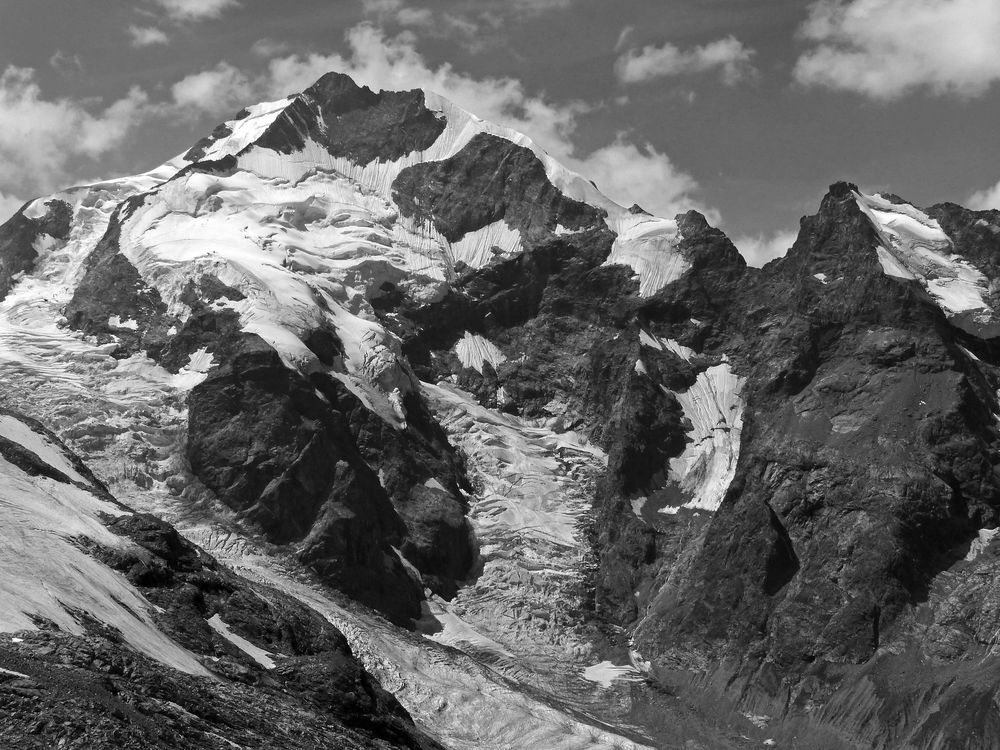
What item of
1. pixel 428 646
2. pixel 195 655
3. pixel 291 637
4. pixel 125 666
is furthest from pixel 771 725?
pixel 125 666

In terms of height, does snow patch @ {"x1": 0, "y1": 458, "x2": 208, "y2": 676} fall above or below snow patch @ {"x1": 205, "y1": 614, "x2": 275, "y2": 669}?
above

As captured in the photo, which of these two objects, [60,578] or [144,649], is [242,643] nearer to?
[60,578]

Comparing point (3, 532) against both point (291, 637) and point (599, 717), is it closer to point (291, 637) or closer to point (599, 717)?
point (291, 637)

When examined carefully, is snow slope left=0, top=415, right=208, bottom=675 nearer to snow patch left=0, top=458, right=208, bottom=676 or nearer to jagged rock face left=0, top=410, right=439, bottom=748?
snow patch left=0, top=458, right=208, bottom=676

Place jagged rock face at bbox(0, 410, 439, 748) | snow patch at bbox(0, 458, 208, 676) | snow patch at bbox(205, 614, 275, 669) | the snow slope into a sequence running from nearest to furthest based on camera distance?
jagged rock face at bbox(0, 410, 439, 748)
snow patch at bbox(0, 458, 208, 676)
the snow slope
snow patch at bbox(205, 614, 275, 669)

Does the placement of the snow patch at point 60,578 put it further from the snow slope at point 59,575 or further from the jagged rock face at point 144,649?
the jagged rock face at point 144,649

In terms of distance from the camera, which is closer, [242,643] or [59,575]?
[59,575]

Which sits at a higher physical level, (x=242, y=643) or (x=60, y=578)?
(x=60, y=578)

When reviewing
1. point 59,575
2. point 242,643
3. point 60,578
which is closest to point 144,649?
point 60,578

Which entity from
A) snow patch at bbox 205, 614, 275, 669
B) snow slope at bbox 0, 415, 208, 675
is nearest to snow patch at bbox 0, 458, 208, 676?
snow slope at bbox 0, 415, 208, 675

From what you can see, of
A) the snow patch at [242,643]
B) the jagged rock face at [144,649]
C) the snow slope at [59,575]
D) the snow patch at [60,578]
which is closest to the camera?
the jagged rock face at [144,649]

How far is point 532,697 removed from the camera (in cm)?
18625

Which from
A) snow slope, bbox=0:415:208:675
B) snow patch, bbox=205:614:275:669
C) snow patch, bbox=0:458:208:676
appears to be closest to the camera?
snow patch, bbox=0:458:208:676

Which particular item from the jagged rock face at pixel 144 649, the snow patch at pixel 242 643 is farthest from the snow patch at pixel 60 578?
the snow patch at pixel 242 643
